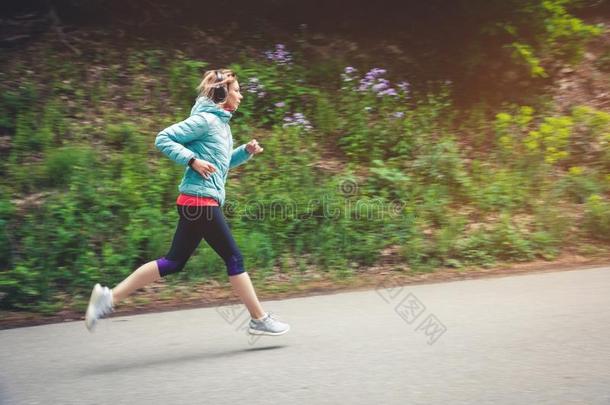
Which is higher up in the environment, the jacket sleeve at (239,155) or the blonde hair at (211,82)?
the blonde hair at (211,82)

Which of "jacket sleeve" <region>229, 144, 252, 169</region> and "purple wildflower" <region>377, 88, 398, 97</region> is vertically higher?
"purple wildflower" <region>377, 88, 398, 97</region>

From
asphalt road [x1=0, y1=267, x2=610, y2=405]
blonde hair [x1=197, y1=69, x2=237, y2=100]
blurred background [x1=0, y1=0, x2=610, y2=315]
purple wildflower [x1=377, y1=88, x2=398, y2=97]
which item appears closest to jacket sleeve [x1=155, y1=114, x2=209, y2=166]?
blonde hair [x1=197, y1=69, x2=237, y2=100]

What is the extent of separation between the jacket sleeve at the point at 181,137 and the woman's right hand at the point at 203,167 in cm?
6

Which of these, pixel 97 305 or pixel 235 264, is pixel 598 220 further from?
pixel 97 305

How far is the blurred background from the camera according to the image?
6.73 m

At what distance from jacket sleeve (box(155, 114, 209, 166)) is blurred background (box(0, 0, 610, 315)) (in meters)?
2.07

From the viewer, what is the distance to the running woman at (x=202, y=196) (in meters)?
4.52

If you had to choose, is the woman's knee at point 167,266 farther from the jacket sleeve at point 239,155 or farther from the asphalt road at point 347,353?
the jacket sleeve at point 239,155

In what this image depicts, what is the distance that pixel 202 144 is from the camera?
15.2ft

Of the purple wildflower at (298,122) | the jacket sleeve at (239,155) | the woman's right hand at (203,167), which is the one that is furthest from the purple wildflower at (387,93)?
the woman's right hand at (203,167)

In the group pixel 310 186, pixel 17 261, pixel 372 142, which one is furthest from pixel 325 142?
pixel 17 261

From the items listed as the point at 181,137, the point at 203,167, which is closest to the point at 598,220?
the point at 203,167

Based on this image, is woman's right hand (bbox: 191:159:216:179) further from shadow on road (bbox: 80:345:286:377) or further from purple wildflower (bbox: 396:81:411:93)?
purple wildflower (bbox: 396:81:411:93)

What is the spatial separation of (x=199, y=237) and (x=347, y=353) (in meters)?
1.28
